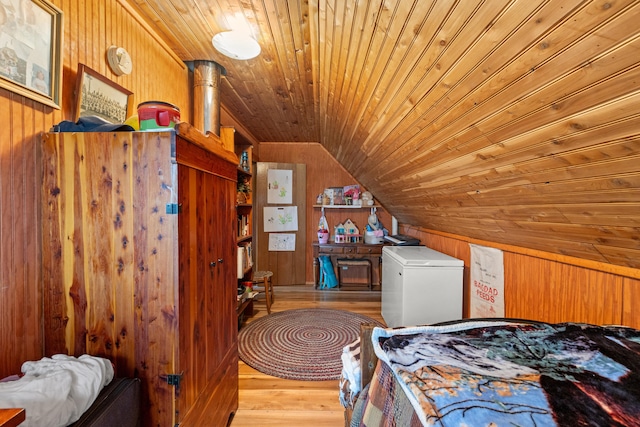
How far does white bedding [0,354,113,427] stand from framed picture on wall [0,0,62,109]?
3.04 feet

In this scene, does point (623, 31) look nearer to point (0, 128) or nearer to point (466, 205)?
point (466, 205)

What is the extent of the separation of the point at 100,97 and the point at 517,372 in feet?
6.44

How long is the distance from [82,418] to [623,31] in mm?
1644

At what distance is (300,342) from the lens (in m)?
2.63

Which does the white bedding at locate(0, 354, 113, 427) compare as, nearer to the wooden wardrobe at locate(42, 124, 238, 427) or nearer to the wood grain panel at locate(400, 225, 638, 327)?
the wooden wardrobe at locate(42, 124, 238, 427)

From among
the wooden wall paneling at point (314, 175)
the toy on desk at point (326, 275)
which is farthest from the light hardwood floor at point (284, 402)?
the wooden wall paneling at point (314, 175)

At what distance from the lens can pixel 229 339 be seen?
1.64 meters

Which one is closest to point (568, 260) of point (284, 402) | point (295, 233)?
point (284, 402)

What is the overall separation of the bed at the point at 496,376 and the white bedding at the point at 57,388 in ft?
2.87

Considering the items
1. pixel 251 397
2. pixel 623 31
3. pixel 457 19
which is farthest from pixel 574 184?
pixel 251 397

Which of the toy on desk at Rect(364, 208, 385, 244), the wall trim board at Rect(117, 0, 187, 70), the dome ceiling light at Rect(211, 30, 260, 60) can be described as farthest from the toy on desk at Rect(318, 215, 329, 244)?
the dome ceiling light at Rect(211, 30, 260, 60)

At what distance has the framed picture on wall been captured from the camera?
93cm

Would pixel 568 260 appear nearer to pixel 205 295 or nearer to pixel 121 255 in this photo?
pixel 205 295

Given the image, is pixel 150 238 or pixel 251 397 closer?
pixel 150 238
